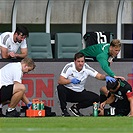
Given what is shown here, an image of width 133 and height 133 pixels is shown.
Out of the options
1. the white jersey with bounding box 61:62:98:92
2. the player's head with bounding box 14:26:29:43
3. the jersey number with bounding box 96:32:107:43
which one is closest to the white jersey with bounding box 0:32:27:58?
the player's head with bounding box 14:26:29:43

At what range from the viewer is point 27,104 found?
58.8 ft

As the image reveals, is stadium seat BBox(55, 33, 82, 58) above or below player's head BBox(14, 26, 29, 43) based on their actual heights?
below

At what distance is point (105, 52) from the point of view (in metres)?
18.6

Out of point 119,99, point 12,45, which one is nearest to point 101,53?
point 119,99

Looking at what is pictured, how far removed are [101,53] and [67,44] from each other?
195 cm

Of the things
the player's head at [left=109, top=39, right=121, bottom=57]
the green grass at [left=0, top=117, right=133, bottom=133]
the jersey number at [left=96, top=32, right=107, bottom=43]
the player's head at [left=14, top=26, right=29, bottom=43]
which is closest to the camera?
the green grass at [left=0, top=117, right=133, bottom=133]

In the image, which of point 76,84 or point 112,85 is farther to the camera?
point 76,84

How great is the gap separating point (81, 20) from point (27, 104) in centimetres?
473

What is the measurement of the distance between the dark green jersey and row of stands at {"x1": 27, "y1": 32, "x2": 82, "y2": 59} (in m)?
1.29

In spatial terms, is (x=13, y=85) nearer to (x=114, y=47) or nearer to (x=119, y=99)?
(x=119, y=99)

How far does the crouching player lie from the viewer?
17.9m

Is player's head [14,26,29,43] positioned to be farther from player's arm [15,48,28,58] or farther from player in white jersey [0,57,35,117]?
player in white jersey [0,57,35,117]

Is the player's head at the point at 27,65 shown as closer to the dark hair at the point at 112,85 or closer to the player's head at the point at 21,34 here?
the player's head at the point at 21,34

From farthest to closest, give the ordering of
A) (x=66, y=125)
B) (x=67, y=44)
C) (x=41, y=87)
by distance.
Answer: (x=67, y=44) → (x=41, y=87) → (x=66, y=125)
